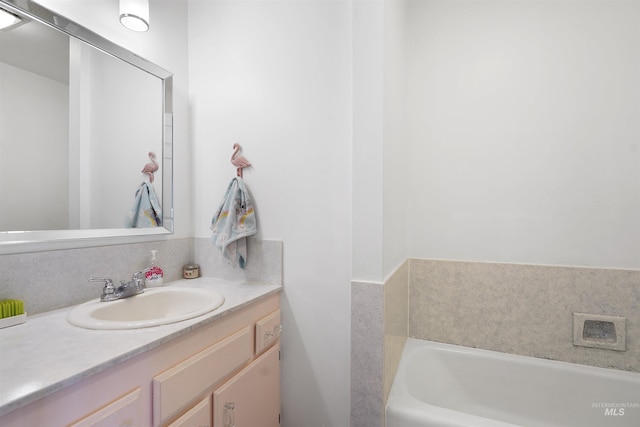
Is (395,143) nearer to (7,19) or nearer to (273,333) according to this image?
(273,333)

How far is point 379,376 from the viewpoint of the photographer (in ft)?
3.81

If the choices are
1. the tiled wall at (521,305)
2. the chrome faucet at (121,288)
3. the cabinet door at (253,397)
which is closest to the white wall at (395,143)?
the tiled wall at (521,305)

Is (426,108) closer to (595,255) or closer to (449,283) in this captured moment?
(449,283)

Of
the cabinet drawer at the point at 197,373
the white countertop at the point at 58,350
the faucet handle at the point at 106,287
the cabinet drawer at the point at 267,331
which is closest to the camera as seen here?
the white countertop at the point at 58,350

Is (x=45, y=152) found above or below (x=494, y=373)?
above

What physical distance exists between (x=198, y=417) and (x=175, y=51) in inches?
67.4

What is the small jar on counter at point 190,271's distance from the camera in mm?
1571

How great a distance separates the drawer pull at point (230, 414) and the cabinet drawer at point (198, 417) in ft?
0.27

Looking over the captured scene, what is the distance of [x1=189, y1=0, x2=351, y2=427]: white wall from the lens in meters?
1.37

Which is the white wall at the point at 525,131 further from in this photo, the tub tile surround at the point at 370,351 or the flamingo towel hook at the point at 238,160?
the flamingo towel hook at the point at 238,160

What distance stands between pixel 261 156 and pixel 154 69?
67 centimetres

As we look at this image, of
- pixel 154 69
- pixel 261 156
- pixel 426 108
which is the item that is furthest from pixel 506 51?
pixel 154 69

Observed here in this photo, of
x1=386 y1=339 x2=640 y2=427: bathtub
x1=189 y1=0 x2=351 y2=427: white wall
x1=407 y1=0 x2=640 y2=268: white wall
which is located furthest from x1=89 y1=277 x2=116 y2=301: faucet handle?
x1=407 y1=0 x2=640 y2=268: white wall

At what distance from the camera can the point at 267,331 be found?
130 cm
